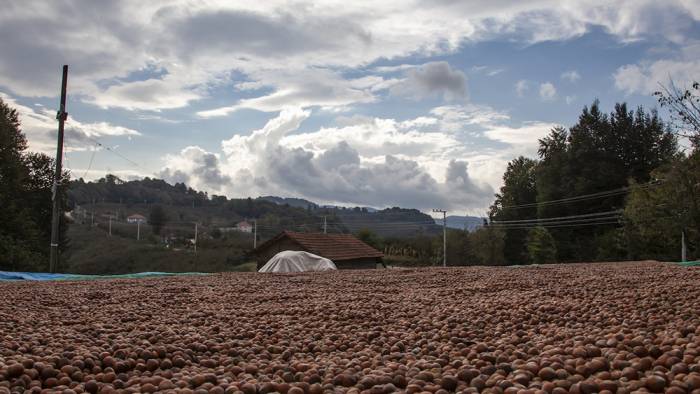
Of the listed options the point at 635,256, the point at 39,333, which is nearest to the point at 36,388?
the point at 39,333

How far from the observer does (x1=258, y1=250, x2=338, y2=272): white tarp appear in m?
18.2

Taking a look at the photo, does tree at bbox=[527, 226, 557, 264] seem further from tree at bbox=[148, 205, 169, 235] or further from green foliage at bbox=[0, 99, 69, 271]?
tree at bbox=[148, 205, 169, 235]

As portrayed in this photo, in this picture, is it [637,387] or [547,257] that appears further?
[547,257]

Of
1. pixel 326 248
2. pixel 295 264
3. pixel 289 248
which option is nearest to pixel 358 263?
pixel 326 248

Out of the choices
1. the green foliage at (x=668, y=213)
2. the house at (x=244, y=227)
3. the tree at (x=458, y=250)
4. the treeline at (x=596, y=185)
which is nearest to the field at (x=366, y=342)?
the green foliage at (x=668, y=213)

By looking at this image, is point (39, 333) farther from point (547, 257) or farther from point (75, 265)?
point (547, 257)

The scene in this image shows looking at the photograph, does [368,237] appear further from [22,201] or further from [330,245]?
[22,201]

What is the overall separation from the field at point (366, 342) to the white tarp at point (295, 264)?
1119 centimetres

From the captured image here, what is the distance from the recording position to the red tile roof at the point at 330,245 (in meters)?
24.4

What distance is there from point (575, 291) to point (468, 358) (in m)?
3.59

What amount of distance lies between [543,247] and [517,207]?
27.7ft

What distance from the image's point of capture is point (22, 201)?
26141 millimetres

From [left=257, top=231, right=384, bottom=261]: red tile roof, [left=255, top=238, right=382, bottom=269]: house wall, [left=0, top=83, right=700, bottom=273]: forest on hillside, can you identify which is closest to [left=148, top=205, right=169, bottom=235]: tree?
[left=0, top=83, right=700, bottom=273]: forest on hillside

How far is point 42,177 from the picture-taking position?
2808cm
